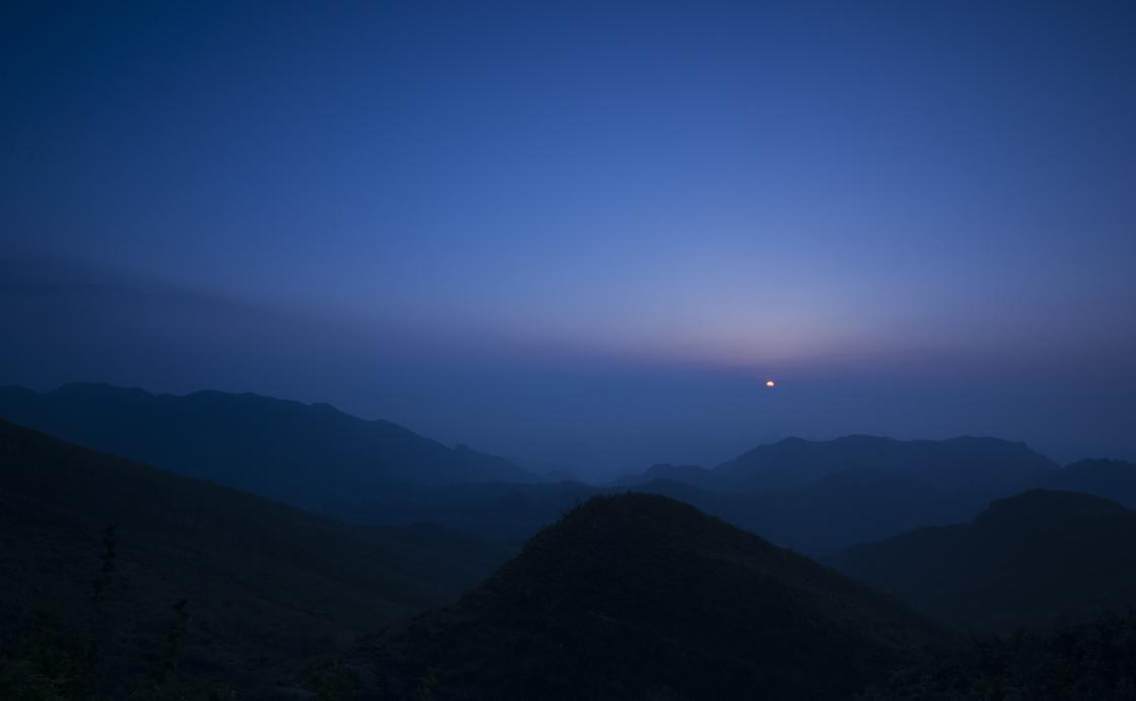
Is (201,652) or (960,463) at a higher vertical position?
(201,652)

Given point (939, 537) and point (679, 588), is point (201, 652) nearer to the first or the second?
point (679, 588)

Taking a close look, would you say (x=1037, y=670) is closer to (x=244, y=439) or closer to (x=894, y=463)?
(x=894, y=463)

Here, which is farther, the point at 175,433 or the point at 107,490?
the point at 175,433

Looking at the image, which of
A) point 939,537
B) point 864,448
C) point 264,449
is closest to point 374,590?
point 939,537

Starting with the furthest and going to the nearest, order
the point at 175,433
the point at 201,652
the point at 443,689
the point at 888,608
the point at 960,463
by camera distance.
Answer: the point at 175,433
the point at 960,463
the point at 888,608
the point at 201,652
the point at 443,689

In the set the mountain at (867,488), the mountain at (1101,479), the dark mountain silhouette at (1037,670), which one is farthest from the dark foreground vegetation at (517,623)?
the mountain at (1101,479)

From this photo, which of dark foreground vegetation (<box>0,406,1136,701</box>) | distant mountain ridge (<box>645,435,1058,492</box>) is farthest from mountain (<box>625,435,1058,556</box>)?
dark foreground vegetation (<box>0,406,1136,701</box>)

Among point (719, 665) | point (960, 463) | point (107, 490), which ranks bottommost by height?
point (960, 463)
